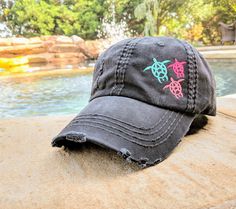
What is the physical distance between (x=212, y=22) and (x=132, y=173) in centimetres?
1101

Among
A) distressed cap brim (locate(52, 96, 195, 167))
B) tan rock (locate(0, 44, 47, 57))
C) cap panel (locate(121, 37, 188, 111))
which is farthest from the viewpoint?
tan rock (locate(0, 44, 47, 57))

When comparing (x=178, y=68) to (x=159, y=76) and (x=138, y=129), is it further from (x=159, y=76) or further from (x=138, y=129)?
(x=138, y=129)

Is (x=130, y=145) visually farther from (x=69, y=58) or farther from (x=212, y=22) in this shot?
(x=212, y=22)

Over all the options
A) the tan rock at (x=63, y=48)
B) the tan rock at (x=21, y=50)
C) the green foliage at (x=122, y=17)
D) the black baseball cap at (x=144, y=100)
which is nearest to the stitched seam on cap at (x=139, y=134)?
the black baseball cap at (x=144, y=100)

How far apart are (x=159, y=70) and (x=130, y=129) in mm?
205

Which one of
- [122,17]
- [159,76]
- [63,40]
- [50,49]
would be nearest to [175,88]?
[159,76]

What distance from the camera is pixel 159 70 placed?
69cm

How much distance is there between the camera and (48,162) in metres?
0.62

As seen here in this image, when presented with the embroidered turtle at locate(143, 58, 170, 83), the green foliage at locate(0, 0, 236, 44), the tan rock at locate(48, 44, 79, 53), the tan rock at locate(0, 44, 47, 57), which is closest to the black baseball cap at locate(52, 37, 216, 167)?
the embroidered turtle at locate(143, 58, 170, 83)

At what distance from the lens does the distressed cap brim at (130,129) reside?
1.76ft

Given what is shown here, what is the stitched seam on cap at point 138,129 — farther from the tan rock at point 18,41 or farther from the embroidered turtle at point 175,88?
the tan rock at point 18,41

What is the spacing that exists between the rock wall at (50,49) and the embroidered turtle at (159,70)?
683 cm

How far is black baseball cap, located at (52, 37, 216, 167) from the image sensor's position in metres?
0.55

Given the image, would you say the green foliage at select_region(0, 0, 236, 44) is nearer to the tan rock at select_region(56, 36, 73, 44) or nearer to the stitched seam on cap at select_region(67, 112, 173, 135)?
the tan rock at select_region(56, 36, 73, 44)
